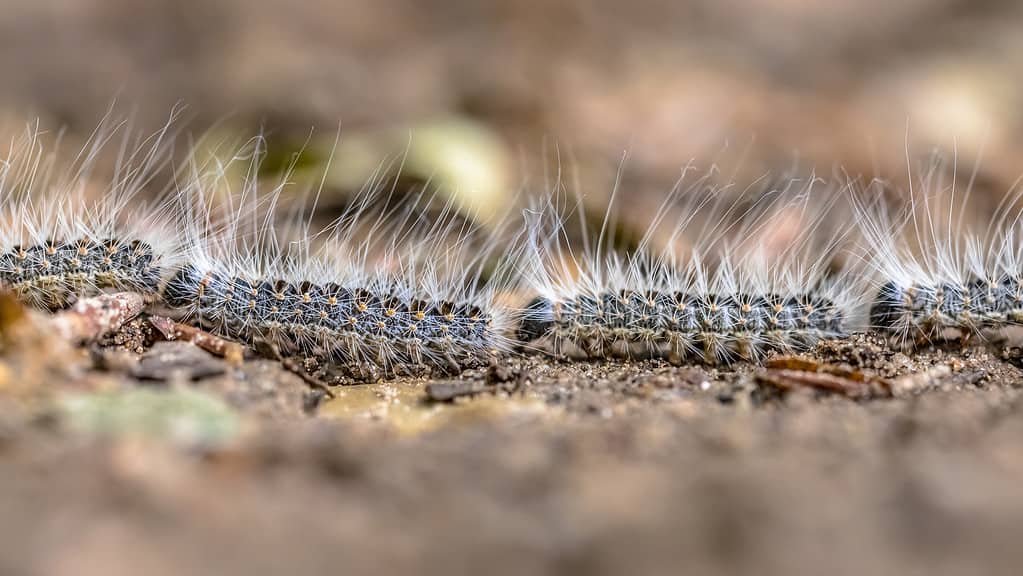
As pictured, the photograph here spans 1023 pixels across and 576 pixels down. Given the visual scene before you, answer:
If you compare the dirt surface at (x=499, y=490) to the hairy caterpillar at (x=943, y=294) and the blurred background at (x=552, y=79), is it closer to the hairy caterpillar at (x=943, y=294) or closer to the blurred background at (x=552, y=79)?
the hairy caterpillar at (x=943, y=294)

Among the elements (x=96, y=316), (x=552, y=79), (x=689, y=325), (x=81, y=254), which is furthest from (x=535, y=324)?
(x=552, y=79)

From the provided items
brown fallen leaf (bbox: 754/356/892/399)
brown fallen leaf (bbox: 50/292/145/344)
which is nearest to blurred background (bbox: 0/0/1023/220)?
brown fallen leaf (bbox: 50/292/145/344)

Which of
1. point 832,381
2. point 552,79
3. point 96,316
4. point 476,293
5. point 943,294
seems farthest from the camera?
point 552,79

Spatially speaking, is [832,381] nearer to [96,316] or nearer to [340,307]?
[340,307]

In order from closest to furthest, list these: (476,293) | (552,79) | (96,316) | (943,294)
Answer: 1. (96,316)
2. (943,294)
3. (476,293)
4. (552,79)

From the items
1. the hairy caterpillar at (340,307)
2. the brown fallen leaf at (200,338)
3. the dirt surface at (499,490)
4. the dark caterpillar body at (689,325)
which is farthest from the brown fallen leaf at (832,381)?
the brown fallen leaf at (200,338)

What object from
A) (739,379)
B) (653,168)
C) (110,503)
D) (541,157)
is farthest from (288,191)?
(110,503)
